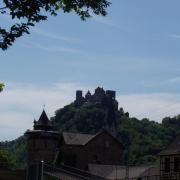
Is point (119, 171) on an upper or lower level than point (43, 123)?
lower

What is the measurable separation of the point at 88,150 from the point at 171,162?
115 feet

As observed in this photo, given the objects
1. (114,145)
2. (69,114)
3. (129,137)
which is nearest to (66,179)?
(114,145)

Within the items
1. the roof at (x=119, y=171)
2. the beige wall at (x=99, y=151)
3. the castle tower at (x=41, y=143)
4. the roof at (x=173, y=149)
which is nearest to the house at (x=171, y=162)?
the roof at (x=173, y=149)

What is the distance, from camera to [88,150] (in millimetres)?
91125

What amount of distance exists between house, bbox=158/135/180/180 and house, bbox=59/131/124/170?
2985 cm

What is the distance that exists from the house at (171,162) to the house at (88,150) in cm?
2985

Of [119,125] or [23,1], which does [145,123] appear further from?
[23,1]

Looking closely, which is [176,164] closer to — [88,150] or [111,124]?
[88,150]

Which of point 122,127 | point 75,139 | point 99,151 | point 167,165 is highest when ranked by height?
point 122,127

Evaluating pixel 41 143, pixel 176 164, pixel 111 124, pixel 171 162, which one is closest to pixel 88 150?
pixel 41 143

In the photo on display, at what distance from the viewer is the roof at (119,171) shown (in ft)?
211

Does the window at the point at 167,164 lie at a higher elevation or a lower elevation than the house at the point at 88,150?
lower

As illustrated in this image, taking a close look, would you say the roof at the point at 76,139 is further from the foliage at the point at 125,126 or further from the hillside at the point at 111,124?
the hillside at the point at 111,124

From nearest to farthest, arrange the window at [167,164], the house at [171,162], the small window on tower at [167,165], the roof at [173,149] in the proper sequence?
the house at [171,162], the roof at [173,149], the small window on tower at [167,165], the window at [167,164]
